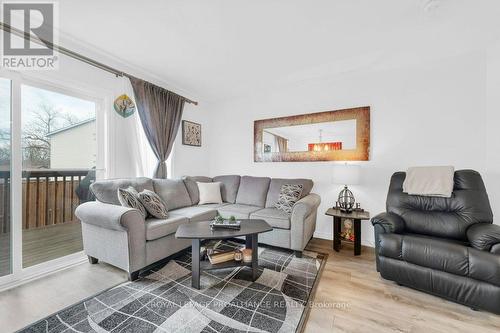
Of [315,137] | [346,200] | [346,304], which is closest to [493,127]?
[346,200]

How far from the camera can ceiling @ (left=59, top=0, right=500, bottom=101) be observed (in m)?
1.85

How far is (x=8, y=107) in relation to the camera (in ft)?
6.69

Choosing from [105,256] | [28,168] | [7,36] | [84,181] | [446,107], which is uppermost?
[7,36]

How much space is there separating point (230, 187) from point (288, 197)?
3.77 ft

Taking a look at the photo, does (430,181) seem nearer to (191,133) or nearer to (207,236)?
(207,236)

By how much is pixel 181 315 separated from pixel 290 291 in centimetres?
92

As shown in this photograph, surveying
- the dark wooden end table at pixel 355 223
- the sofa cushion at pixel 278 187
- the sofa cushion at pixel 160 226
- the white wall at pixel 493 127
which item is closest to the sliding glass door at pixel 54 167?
the sofa cushion at pixel 160 226

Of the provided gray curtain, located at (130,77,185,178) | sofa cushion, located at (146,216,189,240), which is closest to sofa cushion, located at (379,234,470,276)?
sofa cushion, located at (146,216,189,240)

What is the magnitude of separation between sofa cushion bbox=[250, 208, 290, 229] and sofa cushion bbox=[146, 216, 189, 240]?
1000 millimetres

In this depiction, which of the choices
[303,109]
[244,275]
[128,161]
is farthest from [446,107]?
[128,161]

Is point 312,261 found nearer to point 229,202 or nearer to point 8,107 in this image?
point 229,202

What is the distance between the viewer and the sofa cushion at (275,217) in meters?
2.71

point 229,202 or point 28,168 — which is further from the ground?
point 28,168

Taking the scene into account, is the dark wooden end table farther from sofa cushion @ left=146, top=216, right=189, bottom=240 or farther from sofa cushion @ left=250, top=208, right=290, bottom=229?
sofa cushion @ left=146, top=216, right=189, bottom=240
